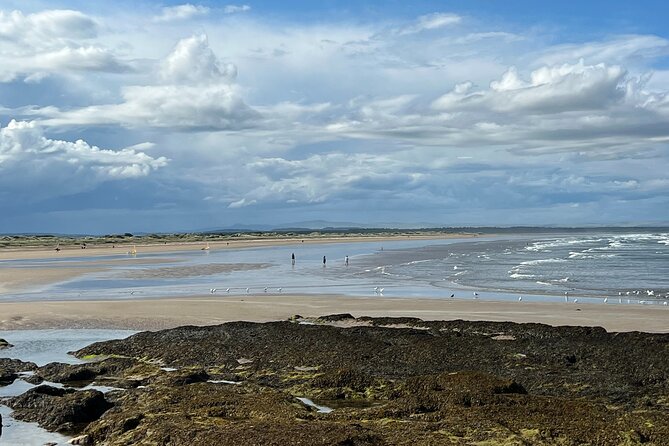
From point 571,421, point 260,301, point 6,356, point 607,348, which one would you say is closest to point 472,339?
point 607,348

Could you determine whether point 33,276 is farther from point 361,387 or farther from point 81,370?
point 361,387

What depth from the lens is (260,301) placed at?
33625 mm

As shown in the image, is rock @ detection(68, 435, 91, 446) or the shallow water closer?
rock @ detection(68, 435, 91, 446)

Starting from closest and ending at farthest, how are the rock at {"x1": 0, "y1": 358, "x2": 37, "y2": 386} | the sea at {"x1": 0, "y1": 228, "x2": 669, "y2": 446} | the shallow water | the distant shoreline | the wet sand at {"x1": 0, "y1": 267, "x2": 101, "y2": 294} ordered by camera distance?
the shallow water < the rock at {"x1": 0, "y1": 358, "x2": 37, "y2": 386} < the sea at {"x1": 0, "y1": 228, "x2": 669, "y2": 446} < the wet sand at {"x1": 0, "y1": 267, "x2": 101, "y2": 294} < the distant shoreline

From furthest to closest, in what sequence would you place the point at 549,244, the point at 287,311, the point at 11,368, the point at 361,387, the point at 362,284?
the point at 549,244 → the point at 362,284 → the point at 287,311 → the point at 11,368 → the point at 361,387

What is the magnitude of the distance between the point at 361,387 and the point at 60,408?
6.02 m

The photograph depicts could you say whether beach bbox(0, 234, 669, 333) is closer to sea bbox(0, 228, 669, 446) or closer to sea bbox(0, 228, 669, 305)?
sea bbox(0, 228, 669, 446)

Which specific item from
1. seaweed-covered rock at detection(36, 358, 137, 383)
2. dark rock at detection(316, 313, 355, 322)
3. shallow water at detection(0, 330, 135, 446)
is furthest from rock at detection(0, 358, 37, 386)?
dark rock at detection(316, 313, 355, 322)

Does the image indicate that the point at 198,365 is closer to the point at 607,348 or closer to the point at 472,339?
the point at 472,339

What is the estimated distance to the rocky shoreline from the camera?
10.7 meters

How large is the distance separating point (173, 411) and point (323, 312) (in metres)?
16.9

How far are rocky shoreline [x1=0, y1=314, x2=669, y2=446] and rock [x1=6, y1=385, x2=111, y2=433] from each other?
0.03 m

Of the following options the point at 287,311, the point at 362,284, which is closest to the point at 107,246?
the point at 362,284

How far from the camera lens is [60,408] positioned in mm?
13188
